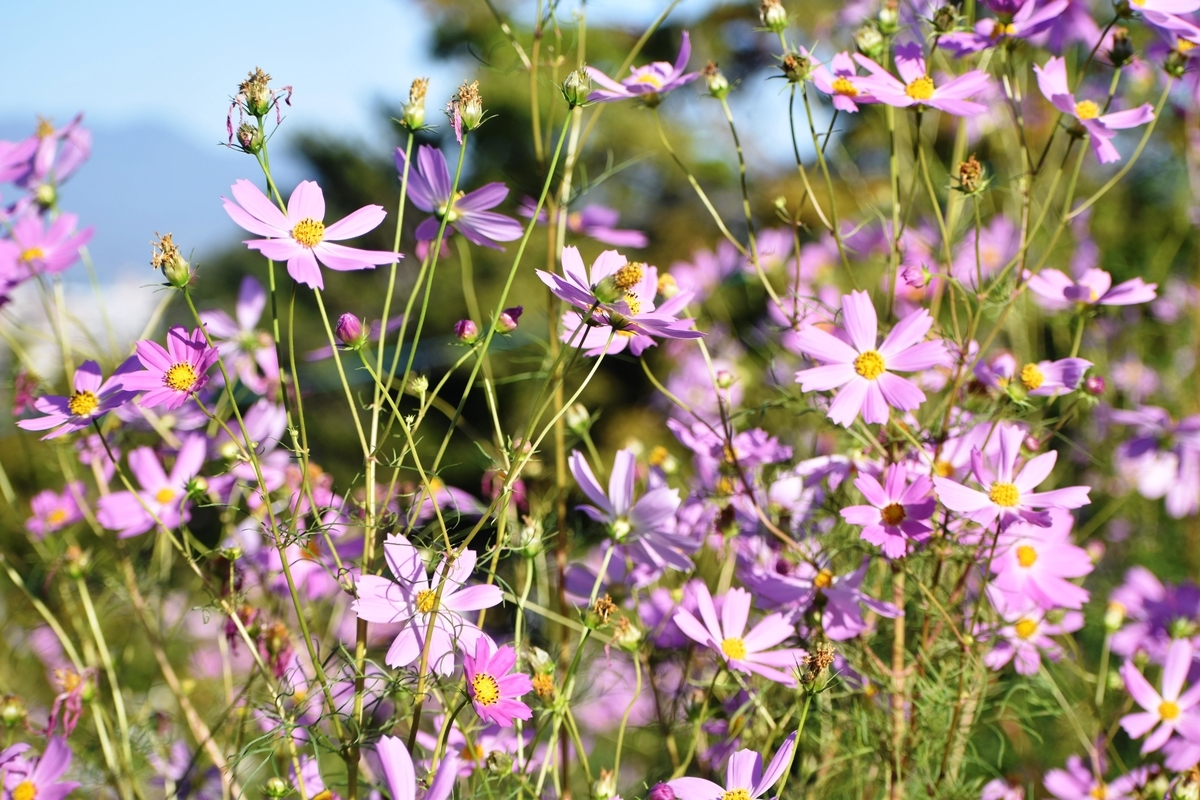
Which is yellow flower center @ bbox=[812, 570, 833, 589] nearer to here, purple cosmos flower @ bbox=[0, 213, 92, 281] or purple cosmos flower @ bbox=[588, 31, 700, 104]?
purple cosmos flower @ bbox=[588, 31, 700, 104]

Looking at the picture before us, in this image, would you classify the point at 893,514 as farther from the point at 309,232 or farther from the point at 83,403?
the point at 83,403

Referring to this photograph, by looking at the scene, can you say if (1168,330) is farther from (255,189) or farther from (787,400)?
(255,189)

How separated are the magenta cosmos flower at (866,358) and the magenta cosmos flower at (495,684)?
0.23 meters

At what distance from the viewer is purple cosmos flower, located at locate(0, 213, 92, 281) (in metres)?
0.72

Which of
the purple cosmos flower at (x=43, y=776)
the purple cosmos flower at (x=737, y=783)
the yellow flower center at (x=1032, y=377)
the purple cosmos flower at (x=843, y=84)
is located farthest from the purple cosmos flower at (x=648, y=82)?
the purple cosmos flower at (x=43, y=776)

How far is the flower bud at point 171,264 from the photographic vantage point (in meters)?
0.45

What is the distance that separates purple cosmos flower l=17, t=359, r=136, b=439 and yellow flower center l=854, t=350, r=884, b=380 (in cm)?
41

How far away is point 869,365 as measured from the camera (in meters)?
0.58

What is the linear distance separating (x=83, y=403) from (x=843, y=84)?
49 cm

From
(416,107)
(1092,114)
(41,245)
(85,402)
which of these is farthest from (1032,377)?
(41,245)

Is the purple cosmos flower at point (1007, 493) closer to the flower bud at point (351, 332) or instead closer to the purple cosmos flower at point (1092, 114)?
the purple cosmos flower at point (1092, 114)

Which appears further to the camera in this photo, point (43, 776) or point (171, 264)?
point (43, 776)

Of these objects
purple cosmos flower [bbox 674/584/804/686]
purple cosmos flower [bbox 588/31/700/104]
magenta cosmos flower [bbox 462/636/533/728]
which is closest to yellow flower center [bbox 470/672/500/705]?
magenta cosmos flower [bbox 462/636/533/728]

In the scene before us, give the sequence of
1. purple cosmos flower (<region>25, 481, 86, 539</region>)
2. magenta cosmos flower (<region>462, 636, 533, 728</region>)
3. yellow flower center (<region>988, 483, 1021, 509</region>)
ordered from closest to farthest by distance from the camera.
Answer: magenta cosmos flower (<region>462, 636, 533, 728</region>), yellow flower center (<region>988, 483, 1021, 509</region>), purple cosmos flower (<region>25, 481, 86, 539</region>)
